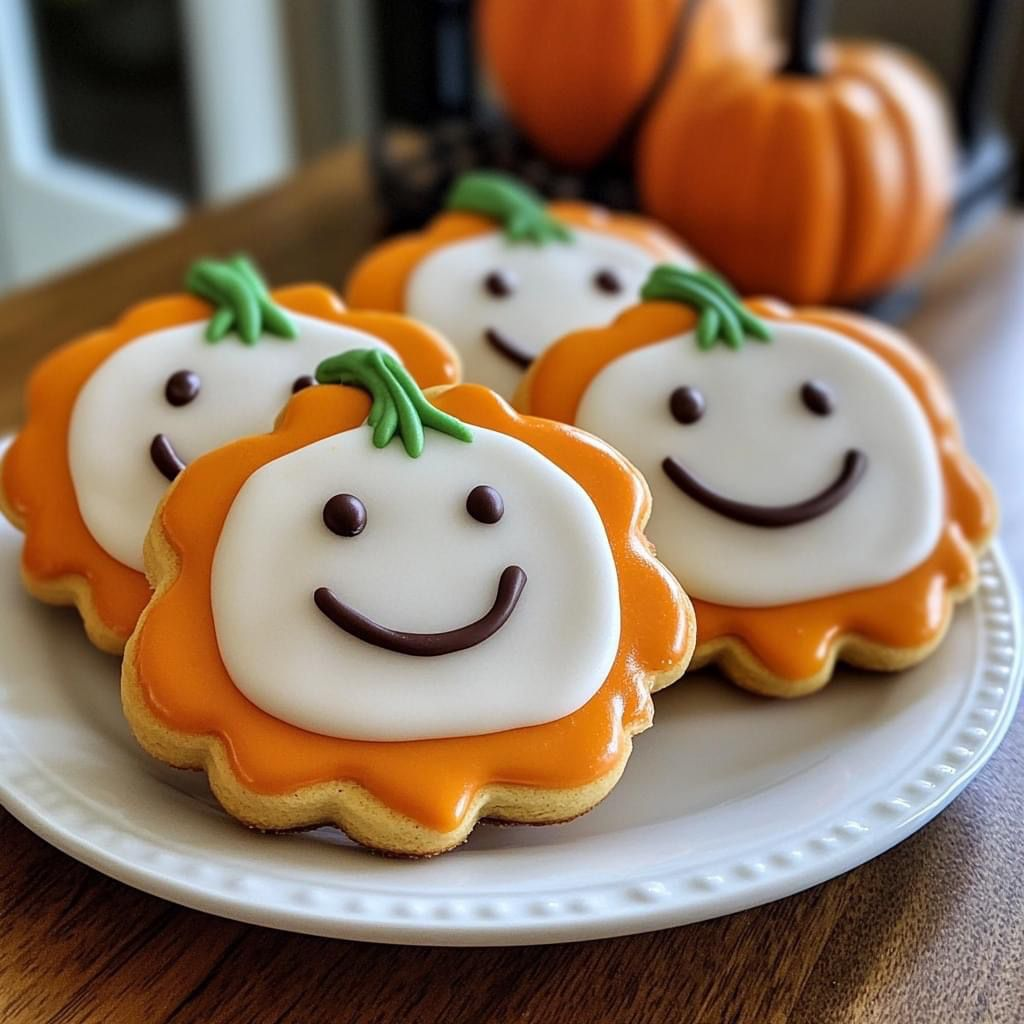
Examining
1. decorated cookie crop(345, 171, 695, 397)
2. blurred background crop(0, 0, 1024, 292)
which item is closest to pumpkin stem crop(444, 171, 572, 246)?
decorated cookie crop(345, 171, 695, 397)

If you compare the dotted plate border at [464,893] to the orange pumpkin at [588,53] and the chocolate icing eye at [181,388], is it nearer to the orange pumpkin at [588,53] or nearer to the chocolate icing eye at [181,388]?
the chocolate icing eye at [181,388]

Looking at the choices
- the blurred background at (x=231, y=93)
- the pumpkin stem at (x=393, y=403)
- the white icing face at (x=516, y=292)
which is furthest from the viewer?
the blurred background at (x=231, y=93)

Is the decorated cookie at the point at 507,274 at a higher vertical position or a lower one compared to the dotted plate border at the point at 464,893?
higher

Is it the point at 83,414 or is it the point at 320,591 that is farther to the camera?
the point at 83,414

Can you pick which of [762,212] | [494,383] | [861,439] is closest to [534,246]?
[494,383]

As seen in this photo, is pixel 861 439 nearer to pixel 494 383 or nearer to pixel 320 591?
pixel 494 383

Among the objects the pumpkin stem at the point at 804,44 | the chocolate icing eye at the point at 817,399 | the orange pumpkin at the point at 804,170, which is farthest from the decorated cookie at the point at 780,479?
the pumpkin stem at the point at 804,44
